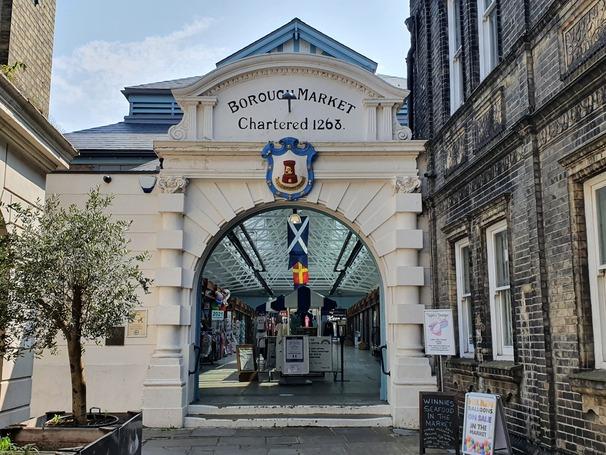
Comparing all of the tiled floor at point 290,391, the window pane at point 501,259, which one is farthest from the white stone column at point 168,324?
the window pane at point 501,259

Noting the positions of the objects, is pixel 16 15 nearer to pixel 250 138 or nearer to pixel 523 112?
pixel 250 138

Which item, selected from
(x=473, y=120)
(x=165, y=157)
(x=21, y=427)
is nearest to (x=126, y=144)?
(x=165, y=157)

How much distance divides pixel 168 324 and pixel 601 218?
23.5 ft

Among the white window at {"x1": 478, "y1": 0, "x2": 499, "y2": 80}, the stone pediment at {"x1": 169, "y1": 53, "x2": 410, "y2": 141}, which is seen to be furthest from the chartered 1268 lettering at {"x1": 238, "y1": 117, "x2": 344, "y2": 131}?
the white window at {"x1": 478, "y1": 0, "x2": 499, "y2": 80}

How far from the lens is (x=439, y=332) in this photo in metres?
9.05

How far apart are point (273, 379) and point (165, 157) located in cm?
841

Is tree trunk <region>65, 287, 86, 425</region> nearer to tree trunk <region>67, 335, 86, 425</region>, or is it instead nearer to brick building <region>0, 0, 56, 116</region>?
tree trunk <region>67, 335, 86, 425</region>

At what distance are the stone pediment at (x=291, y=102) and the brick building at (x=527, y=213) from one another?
122cm

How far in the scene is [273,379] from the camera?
699 inches

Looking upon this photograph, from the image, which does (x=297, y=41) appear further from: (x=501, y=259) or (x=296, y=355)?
(x=501, y=259)

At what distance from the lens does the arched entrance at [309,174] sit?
11.1 meters

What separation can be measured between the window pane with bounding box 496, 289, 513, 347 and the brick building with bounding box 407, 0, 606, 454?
0.02m

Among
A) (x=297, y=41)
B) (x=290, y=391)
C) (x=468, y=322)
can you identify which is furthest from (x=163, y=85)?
(x=468, y=322)

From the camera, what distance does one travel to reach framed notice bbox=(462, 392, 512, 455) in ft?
23.8
